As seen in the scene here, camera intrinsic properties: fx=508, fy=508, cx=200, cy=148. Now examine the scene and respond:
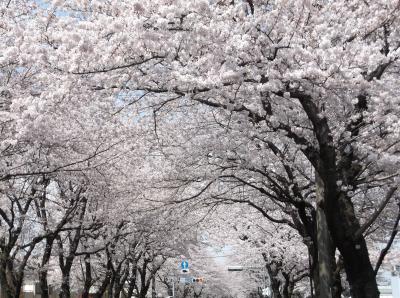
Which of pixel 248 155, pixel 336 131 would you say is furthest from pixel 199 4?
pixel 248 155

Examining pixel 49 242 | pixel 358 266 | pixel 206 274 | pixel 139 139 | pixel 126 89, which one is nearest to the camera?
pixel 126 89

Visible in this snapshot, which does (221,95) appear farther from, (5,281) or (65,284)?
(65,284)

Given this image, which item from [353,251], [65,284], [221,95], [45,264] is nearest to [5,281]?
[45,264]

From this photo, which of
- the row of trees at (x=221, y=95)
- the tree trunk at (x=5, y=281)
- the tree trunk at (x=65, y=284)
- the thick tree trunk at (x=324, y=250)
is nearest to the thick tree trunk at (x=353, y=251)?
the row of trees at (x=221, y=95)

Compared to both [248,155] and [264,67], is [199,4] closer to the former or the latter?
[264,67]

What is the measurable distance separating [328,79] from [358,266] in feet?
13.2

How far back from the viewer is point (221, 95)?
759cm

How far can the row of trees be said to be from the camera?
6348 mm

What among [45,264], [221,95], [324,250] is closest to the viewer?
[221,95]

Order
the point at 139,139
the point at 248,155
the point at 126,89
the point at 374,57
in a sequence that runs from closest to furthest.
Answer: the point at 374,57 → the point at 126,89 → the point at 248,155 → the point at 139,139

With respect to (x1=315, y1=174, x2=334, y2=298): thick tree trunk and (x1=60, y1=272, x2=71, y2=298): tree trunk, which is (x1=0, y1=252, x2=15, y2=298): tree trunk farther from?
(x1=315, y1=174, x2=334, y2=298): thick tree trunk

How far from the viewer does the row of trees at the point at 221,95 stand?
250 inches

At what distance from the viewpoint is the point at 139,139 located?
41.3 ft

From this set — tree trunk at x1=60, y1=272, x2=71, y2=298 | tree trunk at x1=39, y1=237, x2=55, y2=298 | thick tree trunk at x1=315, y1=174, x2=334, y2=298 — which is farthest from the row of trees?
tree trunk at x1=60, y1=272, x2=71, y2=298
